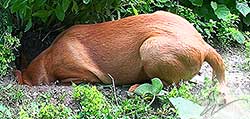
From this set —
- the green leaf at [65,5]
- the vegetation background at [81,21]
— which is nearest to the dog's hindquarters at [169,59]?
the vegetation background at [81,21]

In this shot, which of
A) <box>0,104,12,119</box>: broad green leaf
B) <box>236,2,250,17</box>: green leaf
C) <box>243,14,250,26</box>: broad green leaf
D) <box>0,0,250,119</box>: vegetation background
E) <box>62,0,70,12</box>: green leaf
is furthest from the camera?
<box>243,14,250,26</box>: broad green leaf

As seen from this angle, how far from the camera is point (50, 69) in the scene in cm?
459

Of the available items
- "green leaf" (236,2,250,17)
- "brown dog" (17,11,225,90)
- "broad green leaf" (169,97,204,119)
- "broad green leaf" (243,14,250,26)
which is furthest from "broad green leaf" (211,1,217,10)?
"broad green leaf" (169,97,204,119)

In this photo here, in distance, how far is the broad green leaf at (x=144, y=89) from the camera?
4203 millimetres

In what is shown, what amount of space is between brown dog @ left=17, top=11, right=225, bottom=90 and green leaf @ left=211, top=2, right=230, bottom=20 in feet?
4.03

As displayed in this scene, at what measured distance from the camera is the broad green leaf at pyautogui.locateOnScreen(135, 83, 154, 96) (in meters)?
4.20

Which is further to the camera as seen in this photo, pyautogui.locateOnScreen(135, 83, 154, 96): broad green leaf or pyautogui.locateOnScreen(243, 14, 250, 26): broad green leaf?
pyautogui.locateOnScreen(243, 14, 250, 26): broad green leaf

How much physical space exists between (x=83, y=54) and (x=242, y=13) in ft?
6.60

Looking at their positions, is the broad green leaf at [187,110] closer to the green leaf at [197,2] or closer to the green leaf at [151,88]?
the green leaf at [151,88]

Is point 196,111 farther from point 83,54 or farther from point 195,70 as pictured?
point 83,54

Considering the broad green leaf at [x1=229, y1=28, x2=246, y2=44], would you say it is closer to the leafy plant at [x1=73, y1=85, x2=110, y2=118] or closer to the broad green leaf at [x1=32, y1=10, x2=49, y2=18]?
the broad green leaf at [x1=32, y1=10, x2=49, y2=18]

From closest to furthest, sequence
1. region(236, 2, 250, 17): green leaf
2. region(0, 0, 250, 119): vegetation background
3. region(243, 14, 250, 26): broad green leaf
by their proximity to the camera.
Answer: region(0, 0, 250, 119): vegetation background → region(236, 2, 250, 17): green leaf → region(243, 14, 250, 26): broad green leaf

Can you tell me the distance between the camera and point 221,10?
5.72 m

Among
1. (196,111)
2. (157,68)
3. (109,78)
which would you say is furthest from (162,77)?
(196,111)
